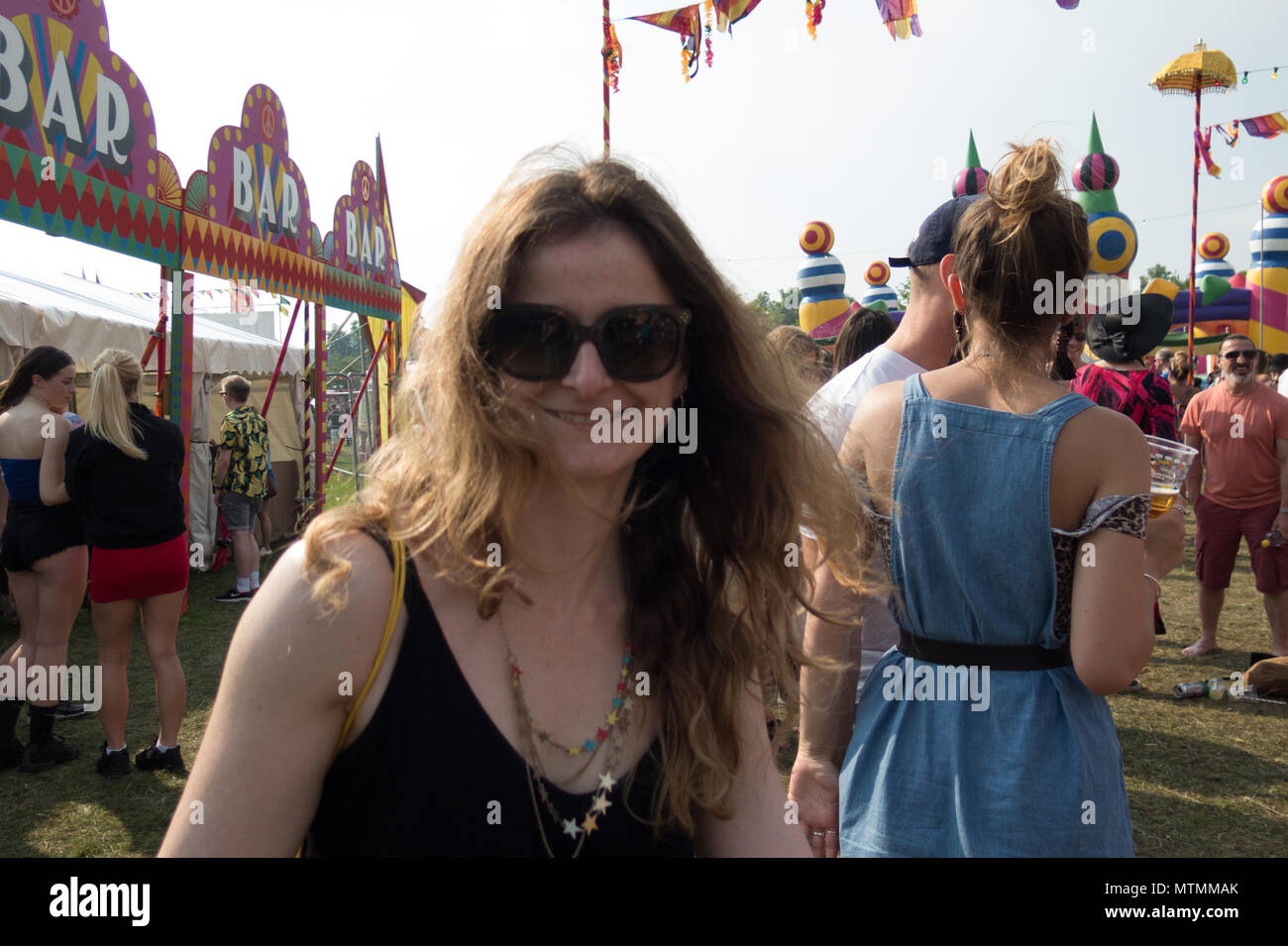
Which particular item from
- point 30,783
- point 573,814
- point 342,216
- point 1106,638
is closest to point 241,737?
point 573,814

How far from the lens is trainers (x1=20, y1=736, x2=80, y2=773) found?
15.2 feet

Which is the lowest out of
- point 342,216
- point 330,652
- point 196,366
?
point 330,652

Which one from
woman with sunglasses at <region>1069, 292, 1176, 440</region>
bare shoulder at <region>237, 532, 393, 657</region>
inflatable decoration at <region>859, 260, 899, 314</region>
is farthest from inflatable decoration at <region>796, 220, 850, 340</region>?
bare shoulder at <region>237, 532, 393, 657</region>

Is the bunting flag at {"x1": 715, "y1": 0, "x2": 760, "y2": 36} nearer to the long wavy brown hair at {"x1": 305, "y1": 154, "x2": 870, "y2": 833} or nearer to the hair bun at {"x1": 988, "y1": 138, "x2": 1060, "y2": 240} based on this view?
the hair bun at {"x1": 988, "y1": 138, "x2": 1060, "y2": 240}

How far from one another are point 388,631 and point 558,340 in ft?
1.37

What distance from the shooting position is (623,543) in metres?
1.38

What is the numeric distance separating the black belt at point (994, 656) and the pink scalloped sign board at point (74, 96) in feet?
16.7

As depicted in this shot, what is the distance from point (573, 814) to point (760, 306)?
0.86 metres

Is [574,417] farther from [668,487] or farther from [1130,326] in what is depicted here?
[1130,326]

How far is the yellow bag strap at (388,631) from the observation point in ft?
3.25

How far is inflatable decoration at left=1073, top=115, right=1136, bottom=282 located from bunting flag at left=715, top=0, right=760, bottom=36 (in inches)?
243

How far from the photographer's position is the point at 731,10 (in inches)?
293

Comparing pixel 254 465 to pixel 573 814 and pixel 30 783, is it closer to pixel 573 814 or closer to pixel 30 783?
pixel 30 783

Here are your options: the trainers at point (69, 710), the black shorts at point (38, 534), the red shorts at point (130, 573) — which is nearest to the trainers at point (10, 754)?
the trainers at point (69, 710)
